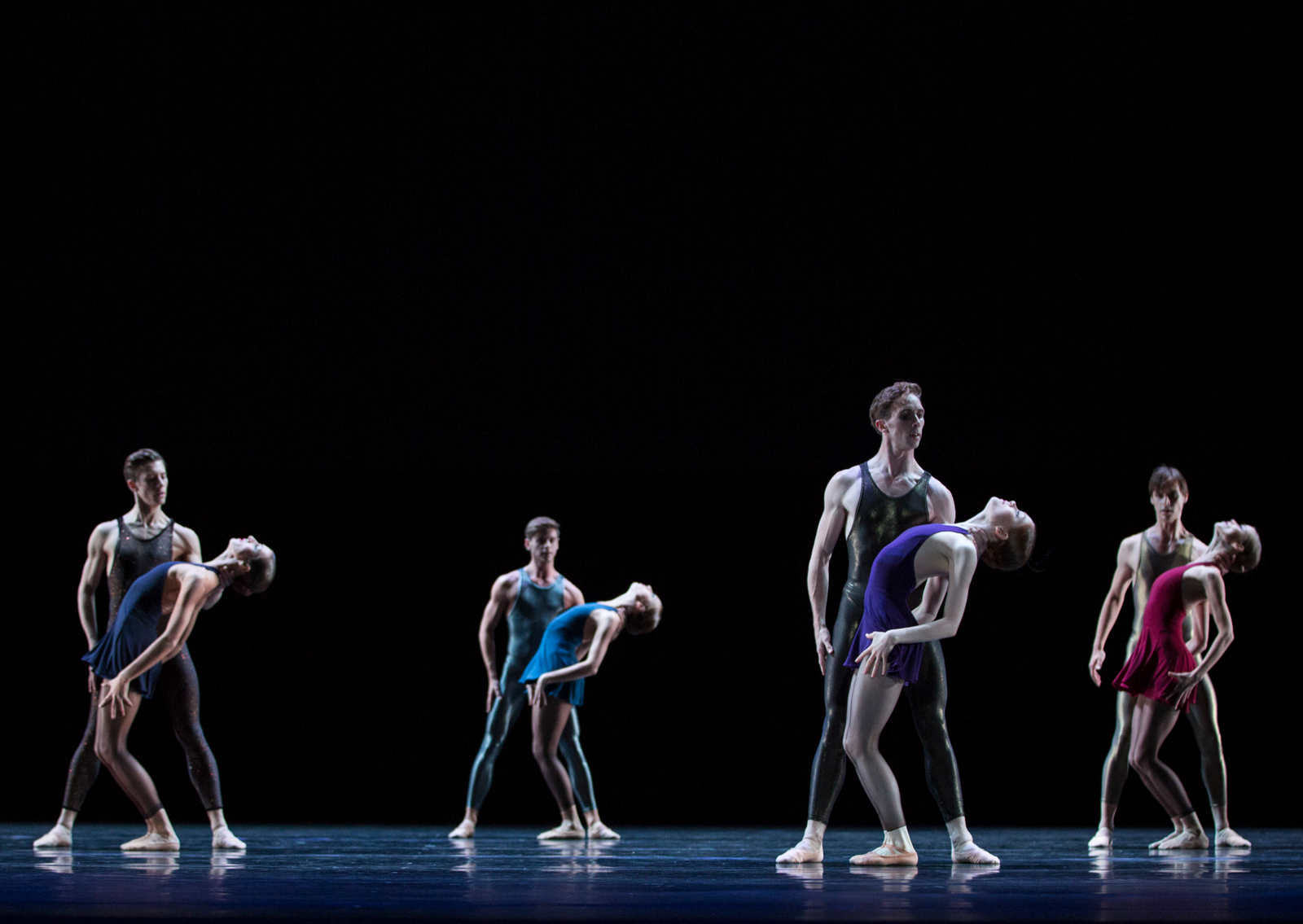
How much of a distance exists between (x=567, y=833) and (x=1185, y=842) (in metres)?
2.25

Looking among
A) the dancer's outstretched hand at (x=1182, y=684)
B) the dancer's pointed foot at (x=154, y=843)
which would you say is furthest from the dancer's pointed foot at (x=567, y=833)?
the dancer's outstretched hand at (x=1182, y=684)

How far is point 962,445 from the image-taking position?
6934mm

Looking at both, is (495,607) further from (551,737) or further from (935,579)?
(935,579)

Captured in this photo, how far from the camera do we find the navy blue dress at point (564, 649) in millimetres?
5629

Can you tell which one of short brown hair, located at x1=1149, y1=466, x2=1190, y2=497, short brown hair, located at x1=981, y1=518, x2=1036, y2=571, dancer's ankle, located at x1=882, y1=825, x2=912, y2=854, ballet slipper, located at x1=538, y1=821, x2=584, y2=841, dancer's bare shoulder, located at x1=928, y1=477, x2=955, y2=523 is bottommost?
ballet slipper, located at x1=538, y1=821, x2=584, y2=841

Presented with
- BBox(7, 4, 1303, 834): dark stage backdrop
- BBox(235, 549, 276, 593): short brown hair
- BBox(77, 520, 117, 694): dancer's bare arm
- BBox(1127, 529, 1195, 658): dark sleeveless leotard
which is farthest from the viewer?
BBox(7, 4, 1303, 834): dark stage backdrop

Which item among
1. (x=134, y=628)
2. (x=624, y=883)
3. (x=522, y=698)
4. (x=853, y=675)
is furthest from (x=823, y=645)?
(x=522, y=698)

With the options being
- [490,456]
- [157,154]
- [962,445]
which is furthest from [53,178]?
[962,445]

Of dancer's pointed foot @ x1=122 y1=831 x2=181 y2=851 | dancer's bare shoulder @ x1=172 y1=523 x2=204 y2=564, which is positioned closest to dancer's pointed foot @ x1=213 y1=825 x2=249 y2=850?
dancer's pointed foot @ x1=122 y1=831 x2=181 y2=851

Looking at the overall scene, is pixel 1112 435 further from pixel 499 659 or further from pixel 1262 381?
pixel 499 659

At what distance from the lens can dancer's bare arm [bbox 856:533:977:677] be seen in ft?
11.4

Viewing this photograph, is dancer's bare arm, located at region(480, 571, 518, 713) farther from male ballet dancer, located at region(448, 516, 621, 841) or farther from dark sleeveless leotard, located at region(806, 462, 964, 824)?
dark sleeveless leotard, located at region(806, 462, 964, 824)

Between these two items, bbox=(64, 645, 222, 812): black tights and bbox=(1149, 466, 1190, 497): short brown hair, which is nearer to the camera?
bbox=(64, 645, 222, 812): black tights

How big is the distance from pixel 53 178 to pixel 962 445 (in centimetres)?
450
